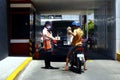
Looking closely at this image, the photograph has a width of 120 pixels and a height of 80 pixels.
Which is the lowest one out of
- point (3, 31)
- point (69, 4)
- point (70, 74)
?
point (70, 74)

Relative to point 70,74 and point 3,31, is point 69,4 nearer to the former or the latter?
point 3,31

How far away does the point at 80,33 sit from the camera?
50.4ft

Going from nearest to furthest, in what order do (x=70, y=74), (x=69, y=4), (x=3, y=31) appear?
(x=70, y=74) < (x=3, y=31) < (x=69, y=4)

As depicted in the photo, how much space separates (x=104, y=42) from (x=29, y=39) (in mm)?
5321

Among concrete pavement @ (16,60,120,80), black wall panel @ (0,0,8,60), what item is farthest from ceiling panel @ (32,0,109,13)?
concrete pavement @ (16,60,120,80)

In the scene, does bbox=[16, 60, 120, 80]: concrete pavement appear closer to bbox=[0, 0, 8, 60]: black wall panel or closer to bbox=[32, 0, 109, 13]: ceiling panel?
bbox=[0, 0, 8, 60]: black wall panel

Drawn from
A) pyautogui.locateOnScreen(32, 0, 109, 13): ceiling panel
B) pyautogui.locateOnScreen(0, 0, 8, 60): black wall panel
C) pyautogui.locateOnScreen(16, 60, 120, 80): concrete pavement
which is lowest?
pyautogui.locateOnScreen(16, 60, 120, 80): concrete pavement

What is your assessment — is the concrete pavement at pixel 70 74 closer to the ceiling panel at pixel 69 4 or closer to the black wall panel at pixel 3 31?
the black wall panel at pixel 3 31

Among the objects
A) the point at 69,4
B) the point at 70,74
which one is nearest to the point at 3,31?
the point at 70,74

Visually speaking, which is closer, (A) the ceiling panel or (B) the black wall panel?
(B) the black wall panel

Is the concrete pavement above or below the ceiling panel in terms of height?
below

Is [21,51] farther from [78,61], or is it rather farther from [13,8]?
[78,61]

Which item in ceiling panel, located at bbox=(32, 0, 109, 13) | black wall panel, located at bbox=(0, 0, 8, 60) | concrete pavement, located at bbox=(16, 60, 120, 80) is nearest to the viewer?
concrete pavement, located at bbox=(16, 60, 120, 80)

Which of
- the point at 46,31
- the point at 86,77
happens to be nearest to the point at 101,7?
the point at 46,31
